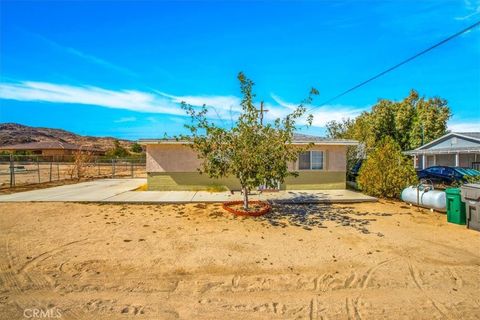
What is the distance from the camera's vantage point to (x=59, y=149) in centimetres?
6072

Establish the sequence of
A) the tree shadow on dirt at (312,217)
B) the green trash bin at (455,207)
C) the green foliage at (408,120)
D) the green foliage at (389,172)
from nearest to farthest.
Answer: the tree shadow on dirt at (312,217) < the green trash bin at (455,207) < the green foliage at (389,172) < the green foliage at (408,120)

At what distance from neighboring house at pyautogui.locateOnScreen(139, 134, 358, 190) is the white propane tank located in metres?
4.04

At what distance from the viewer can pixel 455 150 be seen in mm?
24062

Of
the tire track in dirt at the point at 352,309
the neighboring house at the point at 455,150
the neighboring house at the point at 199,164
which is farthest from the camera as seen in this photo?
the neighboring house at the point at 455,150

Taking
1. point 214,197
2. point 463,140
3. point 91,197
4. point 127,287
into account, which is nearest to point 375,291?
point 127,287

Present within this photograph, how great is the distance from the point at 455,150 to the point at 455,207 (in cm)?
1937

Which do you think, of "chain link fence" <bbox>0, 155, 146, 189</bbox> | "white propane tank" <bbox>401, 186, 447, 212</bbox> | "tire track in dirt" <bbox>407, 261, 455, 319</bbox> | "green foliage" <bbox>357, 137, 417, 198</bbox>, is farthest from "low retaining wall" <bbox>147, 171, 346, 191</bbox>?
"tire track in dirt" <bbox>407, 261, 455, 319</bbox>

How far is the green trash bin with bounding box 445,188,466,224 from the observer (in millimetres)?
8438

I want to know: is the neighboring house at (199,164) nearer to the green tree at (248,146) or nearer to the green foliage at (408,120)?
the green tree at (248,146)

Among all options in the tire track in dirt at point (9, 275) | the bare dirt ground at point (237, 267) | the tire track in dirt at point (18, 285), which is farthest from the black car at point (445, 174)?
the tire track in dirt at point (9, 275)

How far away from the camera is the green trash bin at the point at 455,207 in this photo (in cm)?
844

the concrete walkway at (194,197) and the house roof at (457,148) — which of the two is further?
the house roof at (457,148)

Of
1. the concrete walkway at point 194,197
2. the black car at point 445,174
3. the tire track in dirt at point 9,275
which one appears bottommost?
the tire track in dirt at point 9,275

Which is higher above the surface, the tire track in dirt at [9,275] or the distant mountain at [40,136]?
the distant mountain at [40,136]
